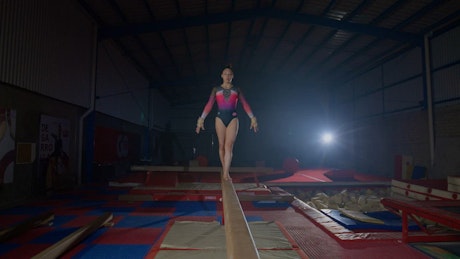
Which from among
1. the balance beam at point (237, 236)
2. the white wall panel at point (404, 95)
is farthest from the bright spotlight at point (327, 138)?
the balance beam at point (237, 236)

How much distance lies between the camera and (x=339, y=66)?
1588 centimetres

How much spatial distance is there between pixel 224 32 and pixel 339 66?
305 inches

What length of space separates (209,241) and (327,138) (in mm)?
17956

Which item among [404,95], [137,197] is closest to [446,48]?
[404,95]

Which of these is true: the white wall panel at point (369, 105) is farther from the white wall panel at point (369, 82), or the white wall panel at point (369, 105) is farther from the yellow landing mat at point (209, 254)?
the yellow landing mat at point (209, 254)

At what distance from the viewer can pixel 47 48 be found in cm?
747

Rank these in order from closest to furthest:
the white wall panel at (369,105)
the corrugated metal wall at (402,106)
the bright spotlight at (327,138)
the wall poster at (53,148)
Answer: the wall poster at (53,148)
the corrugated metal wall at (402,106)
the white wall panel at (369,105)
the bright spotlight at (327,138)

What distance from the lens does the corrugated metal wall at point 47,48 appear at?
6173 millimetres

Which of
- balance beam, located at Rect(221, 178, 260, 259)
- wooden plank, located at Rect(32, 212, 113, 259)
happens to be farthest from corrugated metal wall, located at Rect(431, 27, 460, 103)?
wooden plank, located at Rect(32, 212, 113, 259)

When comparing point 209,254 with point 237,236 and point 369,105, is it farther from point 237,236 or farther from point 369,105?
point 369,105

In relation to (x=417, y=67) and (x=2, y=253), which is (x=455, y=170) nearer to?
(x=417, y=67)

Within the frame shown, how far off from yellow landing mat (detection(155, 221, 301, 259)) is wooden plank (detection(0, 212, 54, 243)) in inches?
95.7

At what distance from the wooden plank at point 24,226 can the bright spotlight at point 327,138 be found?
60.6 feet

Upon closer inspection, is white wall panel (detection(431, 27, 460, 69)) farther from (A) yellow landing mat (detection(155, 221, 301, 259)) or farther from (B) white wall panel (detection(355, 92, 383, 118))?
(A) yellow landing mat (detection(155, 221, 301, 259))
